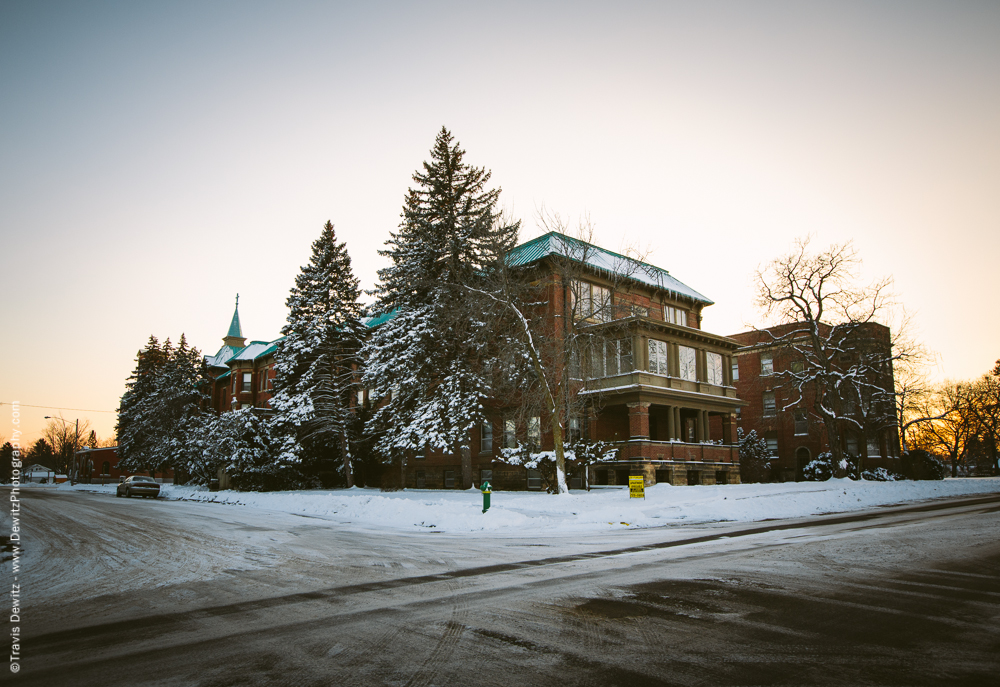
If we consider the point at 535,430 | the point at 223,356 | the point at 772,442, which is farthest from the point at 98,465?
the point at 772,442

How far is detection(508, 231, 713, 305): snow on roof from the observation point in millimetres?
25078

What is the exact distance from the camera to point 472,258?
102 feet

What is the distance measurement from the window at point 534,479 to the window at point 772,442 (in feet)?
93.4

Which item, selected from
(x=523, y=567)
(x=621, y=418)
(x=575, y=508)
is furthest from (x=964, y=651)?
(x=621, y=418)

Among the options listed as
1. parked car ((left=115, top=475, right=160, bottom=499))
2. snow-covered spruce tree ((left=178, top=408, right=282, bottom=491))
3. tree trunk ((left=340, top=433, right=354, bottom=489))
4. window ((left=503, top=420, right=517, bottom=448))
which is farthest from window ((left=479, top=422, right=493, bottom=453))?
parked car ((left=115, top=475, right=160, bottom=499))

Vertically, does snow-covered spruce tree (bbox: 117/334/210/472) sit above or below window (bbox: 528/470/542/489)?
above

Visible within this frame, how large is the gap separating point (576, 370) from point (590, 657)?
20432mm

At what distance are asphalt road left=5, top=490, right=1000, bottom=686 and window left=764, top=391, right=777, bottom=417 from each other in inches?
1702

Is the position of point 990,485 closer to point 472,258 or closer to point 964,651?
point 472,258

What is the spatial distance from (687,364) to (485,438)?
12.1 meters

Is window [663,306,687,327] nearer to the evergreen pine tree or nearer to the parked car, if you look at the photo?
the parked car

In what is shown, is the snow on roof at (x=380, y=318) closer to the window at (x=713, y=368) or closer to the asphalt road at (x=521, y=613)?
the window at (x=713, y=368)

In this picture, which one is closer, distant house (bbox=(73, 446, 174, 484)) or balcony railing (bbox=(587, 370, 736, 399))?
balcony railing (bbox=(587, 370, 736, 399))

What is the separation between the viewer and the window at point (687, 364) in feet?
115
